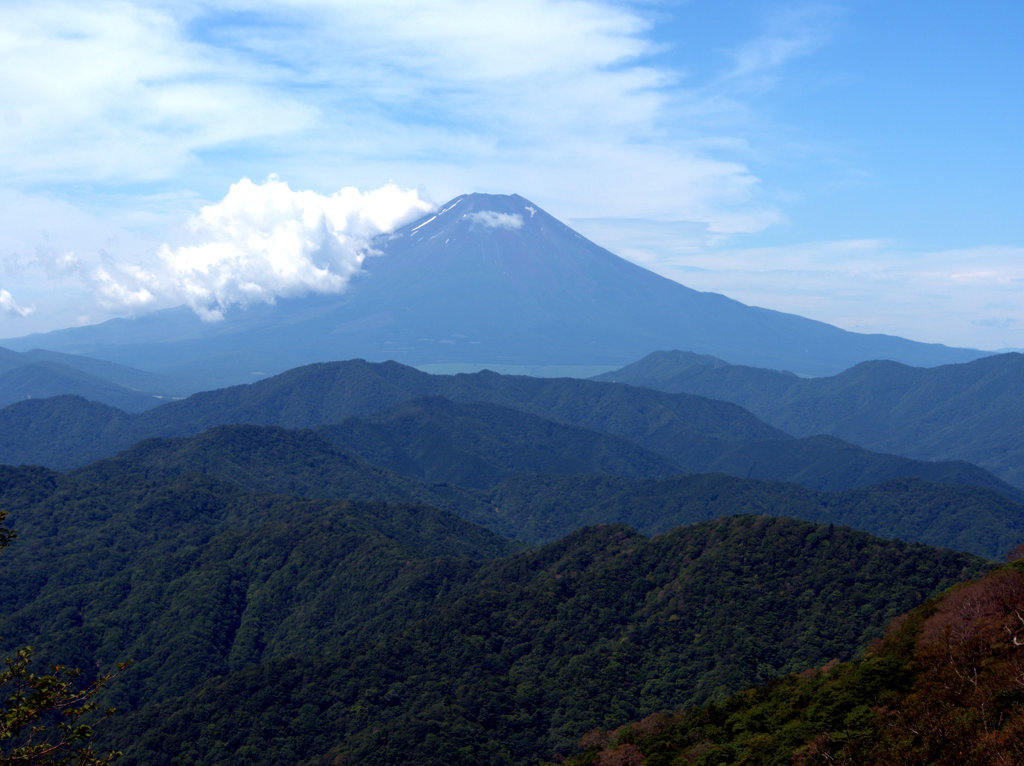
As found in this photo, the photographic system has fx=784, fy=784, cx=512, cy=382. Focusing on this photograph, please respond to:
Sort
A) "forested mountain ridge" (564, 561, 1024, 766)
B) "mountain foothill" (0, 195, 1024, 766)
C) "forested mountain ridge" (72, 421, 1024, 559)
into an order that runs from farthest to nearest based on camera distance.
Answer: "forested mountain ridge" (72, 421, 1024, 559), "mountain foothill" (0, 195, 1024, 766), "forested mountain ridge" (564, 561, 1024, 766)

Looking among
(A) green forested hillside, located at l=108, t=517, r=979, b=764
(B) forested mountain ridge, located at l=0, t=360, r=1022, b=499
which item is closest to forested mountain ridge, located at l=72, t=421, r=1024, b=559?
(B) forested mountain ridge, located at l=0, t=360, r=1022, b=499

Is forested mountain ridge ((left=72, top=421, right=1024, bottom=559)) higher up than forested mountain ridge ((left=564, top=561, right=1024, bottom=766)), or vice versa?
forested mountain ridge ((left=564, top=561, right=1024, bottom=766))

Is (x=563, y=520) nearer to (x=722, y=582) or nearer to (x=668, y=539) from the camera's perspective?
(x=668, y=539)

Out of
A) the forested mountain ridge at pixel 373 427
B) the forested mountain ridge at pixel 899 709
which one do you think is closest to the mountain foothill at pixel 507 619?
the forested mountain ridge at pixel 899 709

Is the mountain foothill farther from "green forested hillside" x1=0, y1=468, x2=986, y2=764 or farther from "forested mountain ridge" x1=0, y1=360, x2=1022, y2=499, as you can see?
"forested mountain ridge" x1=0, y1=360, x2=1022, y2=499

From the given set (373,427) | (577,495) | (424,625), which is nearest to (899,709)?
(424,625)

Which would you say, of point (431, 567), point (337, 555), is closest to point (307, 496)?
point (337, 555)

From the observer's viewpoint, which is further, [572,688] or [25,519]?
[25,519]

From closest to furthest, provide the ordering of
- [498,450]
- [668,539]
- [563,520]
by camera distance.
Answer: [668,539] < [563,520] < [498,450]

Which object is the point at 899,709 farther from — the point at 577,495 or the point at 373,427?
the point at 373,427
